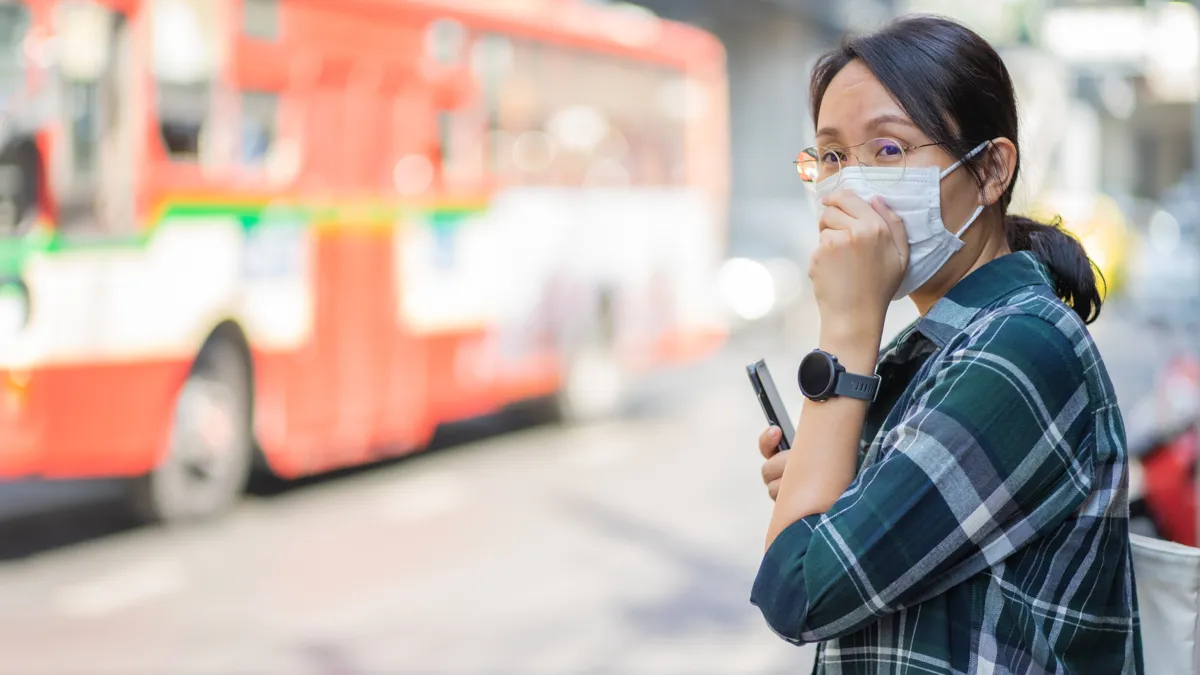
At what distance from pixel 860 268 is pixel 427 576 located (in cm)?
549

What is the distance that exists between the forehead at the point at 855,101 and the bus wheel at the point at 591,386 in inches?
391

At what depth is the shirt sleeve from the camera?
4.93ft

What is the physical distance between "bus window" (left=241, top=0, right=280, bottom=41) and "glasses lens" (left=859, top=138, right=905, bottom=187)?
6.99 meters

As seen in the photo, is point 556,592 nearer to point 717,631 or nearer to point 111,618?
point 717,631

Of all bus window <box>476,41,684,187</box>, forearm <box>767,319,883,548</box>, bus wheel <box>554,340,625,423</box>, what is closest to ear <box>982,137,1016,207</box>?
forearm <box>767,319,883,548</box>

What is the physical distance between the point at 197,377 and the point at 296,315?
0.80m

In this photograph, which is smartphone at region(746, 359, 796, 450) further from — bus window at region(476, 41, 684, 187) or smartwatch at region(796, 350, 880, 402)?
bus window at region(476, 41, 684, 187)

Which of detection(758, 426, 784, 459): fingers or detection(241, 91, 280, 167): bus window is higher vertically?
detection(758, 426, 784, 459): fingers

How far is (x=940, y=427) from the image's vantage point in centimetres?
151

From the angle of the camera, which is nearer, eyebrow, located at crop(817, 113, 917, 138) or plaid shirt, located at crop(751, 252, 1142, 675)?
plaid shirt, located at crop(751, 252, 1142, 675)

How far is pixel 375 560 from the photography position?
23.7 ft

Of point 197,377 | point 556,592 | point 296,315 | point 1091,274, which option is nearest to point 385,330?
point 296,315

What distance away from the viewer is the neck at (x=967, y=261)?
1729 millimetres

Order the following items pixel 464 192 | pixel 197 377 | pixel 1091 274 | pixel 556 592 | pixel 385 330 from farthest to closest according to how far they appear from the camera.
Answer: pixel 464 192 < pixel 385 330 < pixel 197 377 < pixel 556 592 < pixel 1091 274
